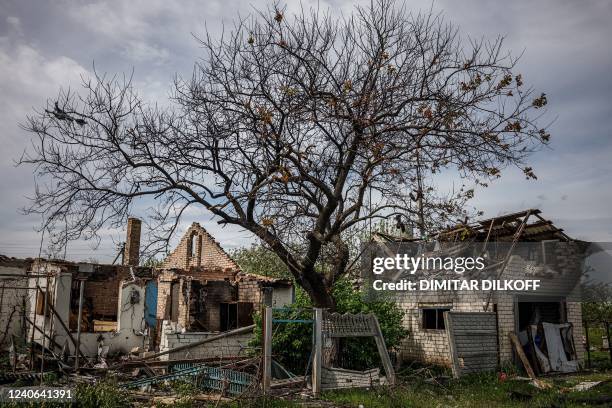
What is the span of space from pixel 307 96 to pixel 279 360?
6.23m

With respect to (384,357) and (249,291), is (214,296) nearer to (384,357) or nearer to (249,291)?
(249,291)

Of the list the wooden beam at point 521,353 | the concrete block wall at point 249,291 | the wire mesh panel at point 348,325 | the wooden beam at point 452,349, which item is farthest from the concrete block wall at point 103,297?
the wooden beam at point 521,353

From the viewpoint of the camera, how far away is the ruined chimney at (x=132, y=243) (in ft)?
77.8

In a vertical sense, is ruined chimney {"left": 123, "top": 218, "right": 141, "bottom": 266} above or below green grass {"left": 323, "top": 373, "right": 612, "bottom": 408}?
above

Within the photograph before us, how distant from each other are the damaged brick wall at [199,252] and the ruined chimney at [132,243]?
2.38m

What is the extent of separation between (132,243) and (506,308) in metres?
16.3

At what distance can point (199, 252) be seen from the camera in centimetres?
2536

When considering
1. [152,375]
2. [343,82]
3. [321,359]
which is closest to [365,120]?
[343,82]

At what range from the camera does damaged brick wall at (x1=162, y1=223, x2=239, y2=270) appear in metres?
23.7

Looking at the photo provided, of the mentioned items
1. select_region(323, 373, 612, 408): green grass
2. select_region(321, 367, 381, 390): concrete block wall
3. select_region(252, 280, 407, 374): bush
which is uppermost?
select_region(252, 280, 407, 374): bush

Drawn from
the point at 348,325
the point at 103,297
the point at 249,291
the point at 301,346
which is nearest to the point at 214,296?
the point at 249,291

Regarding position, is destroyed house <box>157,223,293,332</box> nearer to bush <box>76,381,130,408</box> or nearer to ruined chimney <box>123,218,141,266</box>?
ruined chimney <box>123,218,141,266</box>

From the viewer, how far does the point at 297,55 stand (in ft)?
31.8

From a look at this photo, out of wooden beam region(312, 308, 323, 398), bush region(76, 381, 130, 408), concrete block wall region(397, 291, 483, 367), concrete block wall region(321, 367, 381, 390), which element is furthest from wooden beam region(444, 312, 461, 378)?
bush region(76, 381, 130, 408)
